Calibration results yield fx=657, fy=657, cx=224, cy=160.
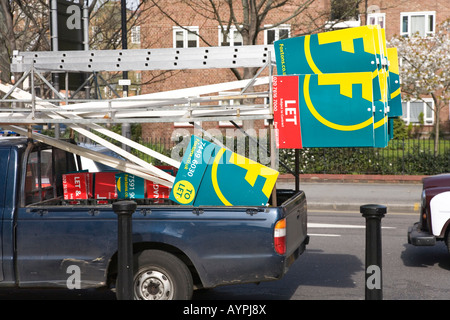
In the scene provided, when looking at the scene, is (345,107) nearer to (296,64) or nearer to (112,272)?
(296,64)

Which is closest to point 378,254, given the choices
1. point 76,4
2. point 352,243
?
point 352,243

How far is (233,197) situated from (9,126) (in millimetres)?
2614

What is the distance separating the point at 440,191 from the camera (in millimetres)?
8828

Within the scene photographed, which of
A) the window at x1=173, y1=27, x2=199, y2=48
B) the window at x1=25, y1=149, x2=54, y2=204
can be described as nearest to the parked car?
the window at x1=25, y1=149, x2=54, y2=204

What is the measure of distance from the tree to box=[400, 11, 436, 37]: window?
53.1 feet

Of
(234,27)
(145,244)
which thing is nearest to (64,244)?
(145,244)

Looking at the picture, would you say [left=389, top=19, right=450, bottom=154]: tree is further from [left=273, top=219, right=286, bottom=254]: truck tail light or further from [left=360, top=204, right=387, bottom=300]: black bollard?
[left=360, top=204, right=387, bottom=300]: black bollard

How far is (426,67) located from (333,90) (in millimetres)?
17894

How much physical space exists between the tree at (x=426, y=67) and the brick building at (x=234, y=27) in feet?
6.54

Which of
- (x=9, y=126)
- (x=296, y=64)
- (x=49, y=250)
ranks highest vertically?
(x=296, y=64)

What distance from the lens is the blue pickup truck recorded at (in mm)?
6223

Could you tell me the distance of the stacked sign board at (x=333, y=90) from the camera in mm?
6016

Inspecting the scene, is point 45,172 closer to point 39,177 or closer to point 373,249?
point 39,177

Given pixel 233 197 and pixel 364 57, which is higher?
pixel 364 57
